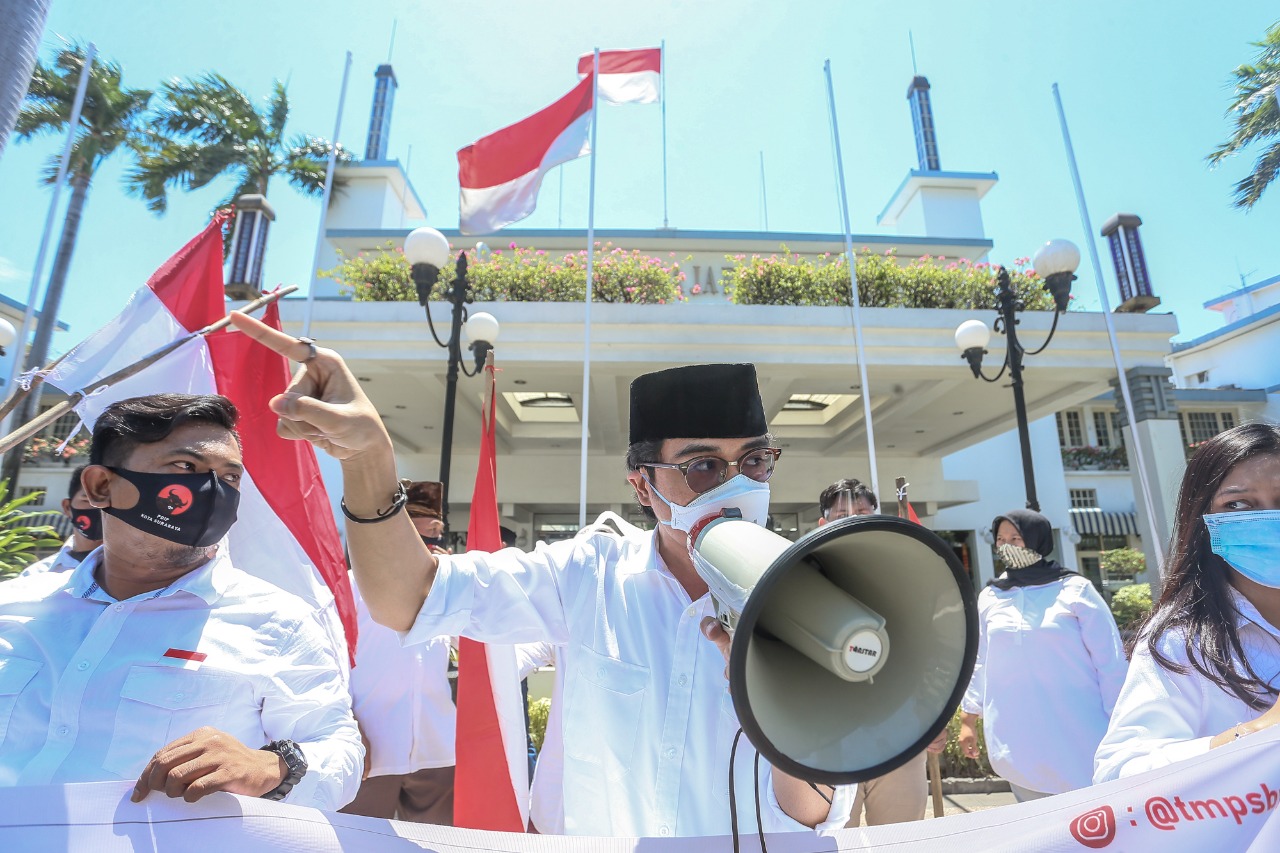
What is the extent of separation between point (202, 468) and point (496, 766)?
53.2 inches

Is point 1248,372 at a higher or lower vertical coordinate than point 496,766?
higher

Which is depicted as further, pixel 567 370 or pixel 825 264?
pixel 825 264

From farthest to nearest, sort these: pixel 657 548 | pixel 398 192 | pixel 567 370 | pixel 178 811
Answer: pixel 398 192 → pixel 567 370 → pixel 657 548 → pixel 178 811

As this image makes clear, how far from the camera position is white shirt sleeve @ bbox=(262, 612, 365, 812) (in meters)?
1.63

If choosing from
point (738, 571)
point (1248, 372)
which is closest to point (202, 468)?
point (738, 571)

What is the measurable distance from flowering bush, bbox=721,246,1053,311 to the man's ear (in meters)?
9.32

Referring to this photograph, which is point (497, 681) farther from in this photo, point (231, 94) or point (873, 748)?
point (231, 94)

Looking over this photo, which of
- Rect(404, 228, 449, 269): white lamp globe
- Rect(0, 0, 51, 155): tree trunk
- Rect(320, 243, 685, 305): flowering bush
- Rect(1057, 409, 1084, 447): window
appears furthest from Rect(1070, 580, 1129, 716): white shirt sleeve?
Rect(1057, 409, 1084, 447): window

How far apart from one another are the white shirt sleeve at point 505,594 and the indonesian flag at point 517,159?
662 cm

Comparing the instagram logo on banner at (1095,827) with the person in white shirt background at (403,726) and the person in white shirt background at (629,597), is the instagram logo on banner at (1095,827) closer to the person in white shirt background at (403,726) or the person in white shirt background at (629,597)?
the person in white shirt background at (629,597)

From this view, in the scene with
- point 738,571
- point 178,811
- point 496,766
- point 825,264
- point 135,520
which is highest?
point 825,264

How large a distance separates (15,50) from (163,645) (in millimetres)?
1403

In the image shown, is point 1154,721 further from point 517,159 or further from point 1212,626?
point 517,159

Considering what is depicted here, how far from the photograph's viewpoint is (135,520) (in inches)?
72.3
